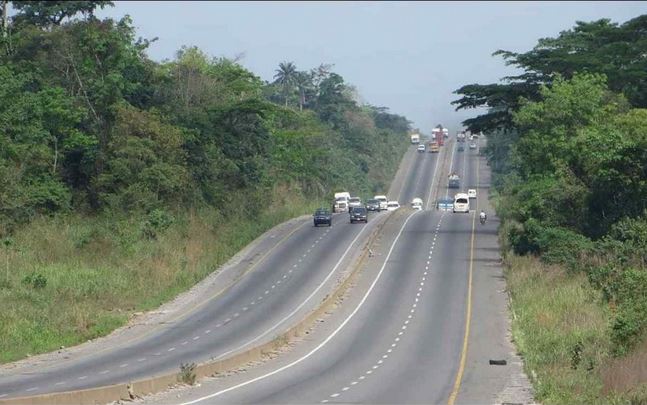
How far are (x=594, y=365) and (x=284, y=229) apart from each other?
55053 millimetres

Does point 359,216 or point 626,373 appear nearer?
point 626,373

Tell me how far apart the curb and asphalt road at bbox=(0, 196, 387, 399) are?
1.02m

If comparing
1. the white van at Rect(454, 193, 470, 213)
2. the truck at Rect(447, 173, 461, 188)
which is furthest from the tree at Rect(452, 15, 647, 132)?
the truck at Rect(447, 173, 461, 188)

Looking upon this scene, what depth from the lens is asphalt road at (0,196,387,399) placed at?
135ft

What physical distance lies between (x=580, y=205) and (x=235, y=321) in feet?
88.3

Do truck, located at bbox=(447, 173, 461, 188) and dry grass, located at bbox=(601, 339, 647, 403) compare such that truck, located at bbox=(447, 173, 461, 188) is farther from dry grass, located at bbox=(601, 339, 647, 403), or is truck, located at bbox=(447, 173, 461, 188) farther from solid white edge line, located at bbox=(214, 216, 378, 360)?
dry grass, located at bbox=(601, 339, 647, 403)

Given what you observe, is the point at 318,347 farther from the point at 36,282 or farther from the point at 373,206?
the point at 373,206

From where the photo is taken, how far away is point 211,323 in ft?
189

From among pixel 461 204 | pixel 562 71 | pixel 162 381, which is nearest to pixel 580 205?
pixel 562 71

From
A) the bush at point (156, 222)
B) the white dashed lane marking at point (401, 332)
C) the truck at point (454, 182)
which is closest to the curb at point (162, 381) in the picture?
the white dashed lane marking at point (401, 332)

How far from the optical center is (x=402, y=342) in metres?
50.9

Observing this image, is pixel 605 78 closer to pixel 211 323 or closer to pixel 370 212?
pixel 370 212

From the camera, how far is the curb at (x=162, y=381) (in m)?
31.9

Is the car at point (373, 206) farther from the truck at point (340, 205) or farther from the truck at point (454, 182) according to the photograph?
the truck at point (454, 182)
